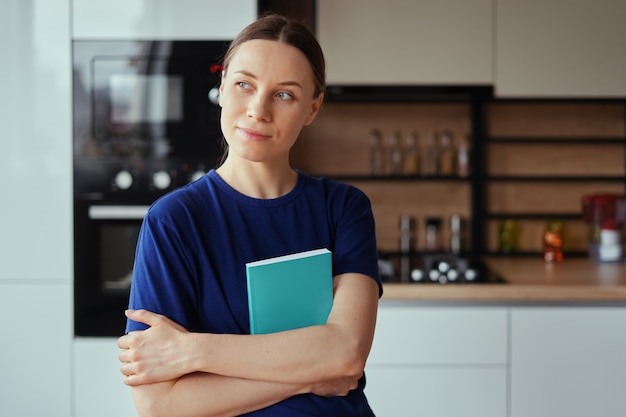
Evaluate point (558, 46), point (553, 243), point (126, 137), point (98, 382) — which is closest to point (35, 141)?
point (126, 137)

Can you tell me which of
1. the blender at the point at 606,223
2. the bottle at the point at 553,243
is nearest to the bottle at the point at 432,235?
the bottle at the point at 553,243

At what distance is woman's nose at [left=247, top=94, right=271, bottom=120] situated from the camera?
119cm

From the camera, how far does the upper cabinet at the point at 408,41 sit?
2941 millimetres

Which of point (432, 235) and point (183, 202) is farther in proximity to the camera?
point (432, 235)

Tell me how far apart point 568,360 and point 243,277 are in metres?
1.83

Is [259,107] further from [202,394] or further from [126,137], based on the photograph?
[126,137]

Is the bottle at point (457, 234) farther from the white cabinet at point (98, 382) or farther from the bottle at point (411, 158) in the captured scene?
the white cabinet at point (98, 382)

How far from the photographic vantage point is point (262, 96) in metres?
1.20

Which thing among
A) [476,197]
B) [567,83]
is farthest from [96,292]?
[567,83]

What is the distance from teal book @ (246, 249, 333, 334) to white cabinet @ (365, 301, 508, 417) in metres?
1.49

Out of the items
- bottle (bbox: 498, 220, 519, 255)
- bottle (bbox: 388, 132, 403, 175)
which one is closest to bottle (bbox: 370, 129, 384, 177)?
bottle (bbox: 388, 132, 403, 175)

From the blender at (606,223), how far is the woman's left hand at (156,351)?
246cm

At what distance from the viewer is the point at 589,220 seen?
3291 mm

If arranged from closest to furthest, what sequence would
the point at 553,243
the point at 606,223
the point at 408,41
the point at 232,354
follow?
the point at 232,354, the point at 408,41, the point at 606,223, the point at 553,243
